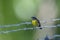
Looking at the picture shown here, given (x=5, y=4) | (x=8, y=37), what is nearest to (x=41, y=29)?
(x=8, y=37)

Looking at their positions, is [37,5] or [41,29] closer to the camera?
[41,29]

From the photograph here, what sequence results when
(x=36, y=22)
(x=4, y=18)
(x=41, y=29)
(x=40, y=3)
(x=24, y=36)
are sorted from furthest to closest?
(x=40, y=3) → (x=4, y=18) → (x=24, y=36) → (x=36, y=22) → (x=41, y=29)

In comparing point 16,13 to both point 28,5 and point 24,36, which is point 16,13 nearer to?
point 28,5

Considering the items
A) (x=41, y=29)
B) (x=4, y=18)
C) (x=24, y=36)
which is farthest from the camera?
(x=4, y=18)

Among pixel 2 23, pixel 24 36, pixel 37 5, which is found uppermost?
pixel 37 5

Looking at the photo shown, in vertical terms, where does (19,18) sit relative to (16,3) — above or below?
below

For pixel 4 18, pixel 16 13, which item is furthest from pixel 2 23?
pixel 16 13

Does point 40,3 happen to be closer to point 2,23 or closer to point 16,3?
point 16,3

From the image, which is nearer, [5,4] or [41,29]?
[41,29]

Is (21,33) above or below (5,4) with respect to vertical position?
below
